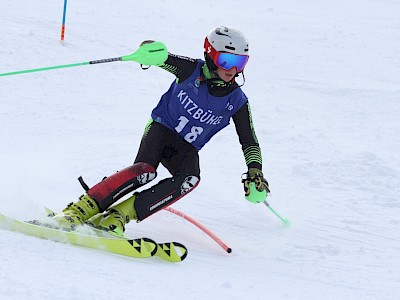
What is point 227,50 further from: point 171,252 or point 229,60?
point 171,252

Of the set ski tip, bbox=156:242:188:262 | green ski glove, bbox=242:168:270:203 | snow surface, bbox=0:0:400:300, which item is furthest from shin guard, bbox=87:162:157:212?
green ski glove, bbox=242:168:270:203

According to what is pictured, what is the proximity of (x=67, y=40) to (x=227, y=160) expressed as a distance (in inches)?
173

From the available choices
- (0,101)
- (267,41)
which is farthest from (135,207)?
(267,41)

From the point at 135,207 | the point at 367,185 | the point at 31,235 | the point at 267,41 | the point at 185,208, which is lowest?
the point at 31,235

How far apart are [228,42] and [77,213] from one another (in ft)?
5.06

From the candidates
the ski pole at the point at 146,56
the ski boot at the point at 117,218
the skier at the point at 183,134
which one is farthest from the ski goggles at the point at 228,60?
the ski boot at the point at 117,218

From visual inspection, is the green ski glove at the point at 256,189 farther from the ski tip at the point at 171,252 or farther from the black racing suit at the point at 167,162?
the ski tip at the point at 171,252

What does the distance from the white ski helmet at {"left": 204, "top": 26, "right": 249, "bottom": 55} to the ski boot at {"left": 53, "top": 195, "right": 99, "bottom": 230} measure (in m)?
1.33

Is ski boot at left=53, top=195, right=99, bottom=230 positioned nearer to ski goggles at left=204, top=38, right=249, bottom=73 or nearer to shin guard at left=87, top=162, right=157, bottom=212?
shin guard at left=87, top=162, right=157, bottom=212

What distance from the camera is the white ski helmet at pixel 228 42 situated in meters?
4.78

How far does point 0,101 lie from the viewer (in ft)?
25.5

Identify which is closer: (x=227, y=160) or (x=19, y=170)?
(x=19, y=170)

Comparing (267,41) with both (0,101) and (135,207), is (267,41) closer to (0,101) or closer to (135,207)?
(0,101)

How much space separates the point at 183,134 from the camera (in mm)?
5023
